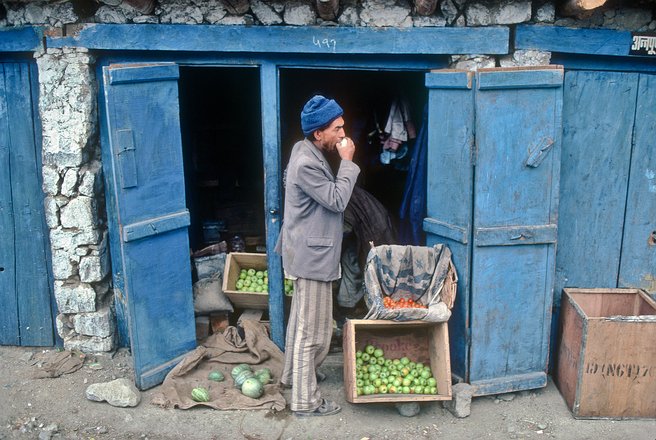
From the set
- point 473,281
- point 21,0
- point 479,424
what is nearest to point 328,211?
point 473,281

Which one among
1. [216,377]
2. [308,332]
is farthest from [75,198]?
[308,332]

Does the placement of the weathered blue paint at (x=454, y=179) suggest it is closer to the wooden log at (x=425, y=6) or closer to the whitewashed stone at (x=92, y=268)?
the wooden log at (x=425, y=6)

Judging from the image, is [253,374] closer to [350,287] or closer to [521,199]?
[350,287]

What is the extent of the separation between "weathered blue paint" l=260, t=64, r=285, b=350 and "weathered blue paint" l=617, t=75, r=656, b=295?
2893 millimetres

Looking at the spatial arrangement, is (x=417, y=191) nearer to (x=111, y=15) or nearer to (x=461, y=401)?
(x=461, y=401)

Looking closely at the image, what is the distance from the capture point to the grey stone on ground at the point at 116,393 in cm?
517

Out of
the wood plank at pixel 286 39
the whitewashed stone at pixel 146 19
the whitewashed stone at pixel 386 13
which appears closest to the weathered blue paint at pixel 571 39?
the wood plank at pixel 286 39

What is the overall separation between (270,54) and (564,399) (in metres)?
3.70

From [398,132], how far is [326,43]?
121cm

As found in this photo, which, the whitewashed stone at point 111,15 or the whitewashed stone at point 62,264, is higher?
the whitewashed stone at point 111,15

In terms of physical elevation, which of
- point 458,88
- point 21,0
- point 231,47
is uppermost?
point 21,0

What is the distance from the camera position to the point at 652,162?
17.2 feet

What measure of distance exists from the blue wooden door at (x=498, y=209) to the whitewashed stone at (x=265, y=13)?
1.33 metres

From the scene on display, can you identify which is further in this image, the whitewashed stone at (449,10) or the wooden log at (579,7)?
the whitewashed stone at (449,10)
